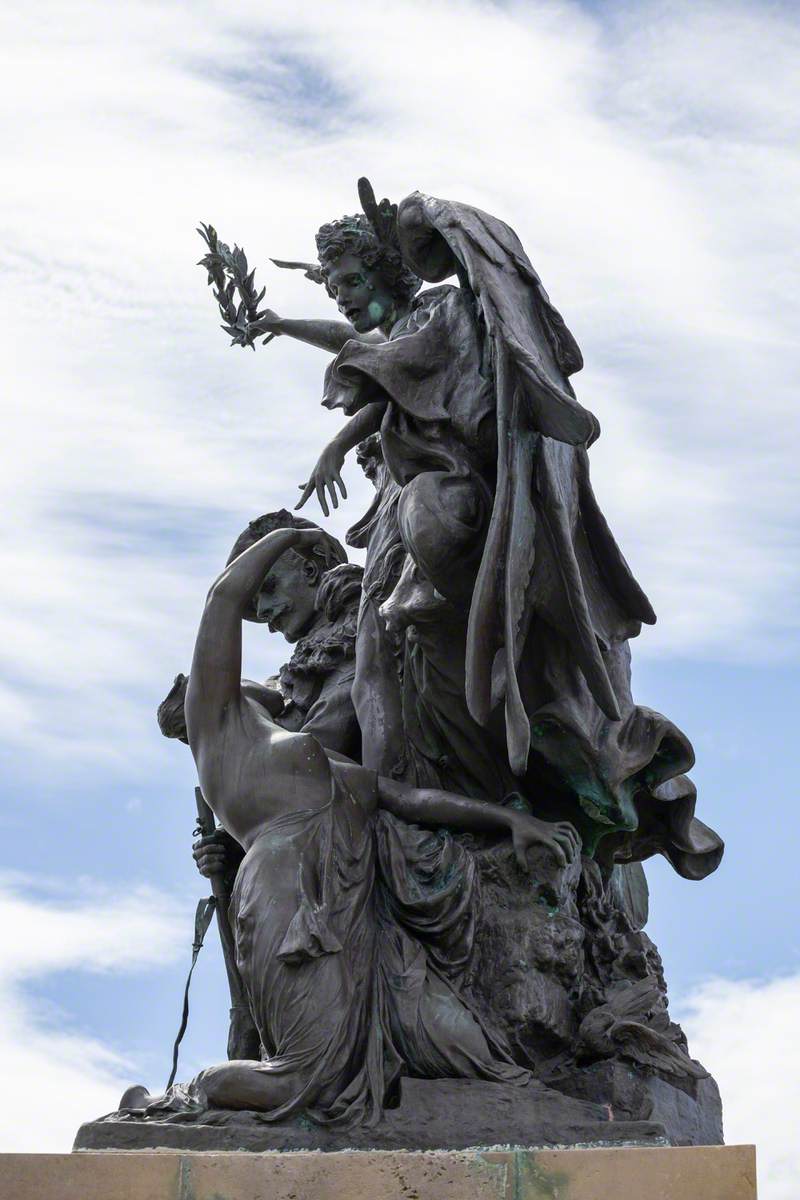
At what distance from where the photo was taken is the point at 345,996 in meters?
7.04

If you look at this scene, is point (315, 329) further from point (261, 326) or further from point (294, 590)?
point (294, 590)

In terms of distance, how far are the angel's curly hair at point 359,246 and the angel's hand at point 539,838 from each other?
90.7 inches

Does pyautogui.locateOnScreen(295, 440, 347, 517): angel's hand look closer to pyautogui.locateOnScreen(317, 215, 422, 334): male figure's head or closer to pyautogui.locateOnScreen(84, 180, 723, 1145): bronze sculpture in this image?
pyautogui.locateOnScreen(84, 180, 723, 1145): bronze sculpture

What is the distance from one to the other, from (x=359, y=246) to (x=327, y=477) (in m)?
1.13

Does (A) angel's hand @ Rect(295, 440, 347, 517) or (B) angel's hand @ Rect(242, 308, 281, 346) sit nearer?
(A) angel's hand @ Rect(295, 440, 347, 517)

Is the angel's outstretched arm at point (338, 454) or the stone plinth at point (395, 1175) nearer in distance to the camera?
the stone plinth at point (395, 1175)

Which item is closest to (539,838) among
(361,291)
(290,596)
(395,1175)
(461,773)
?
(461,773)

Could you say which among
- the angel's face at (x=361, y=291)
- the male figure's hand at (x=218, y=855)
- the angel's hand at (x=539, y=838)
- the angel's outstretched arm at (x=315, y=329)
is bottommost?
the angel's hand at (x=539, y=838)

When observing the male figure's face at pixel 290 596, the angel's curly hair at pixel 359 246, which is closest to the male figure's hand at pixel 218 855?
the male figure's face at pixel 290 596

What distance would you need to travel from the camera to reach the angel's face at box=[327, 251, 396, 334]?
28.1 feet

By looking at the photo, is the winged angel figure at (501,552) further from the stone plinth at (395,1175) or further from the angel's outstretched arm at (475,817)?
the stone plinth at (395,1175)

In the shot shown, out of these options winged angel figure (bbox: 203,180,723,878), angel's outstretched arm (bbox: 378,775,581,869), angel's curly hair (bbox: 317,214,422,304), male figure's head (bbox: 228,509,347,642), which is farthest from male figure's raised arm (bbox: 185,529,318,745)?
angel's curly hair (bbox: 317,214,422,304)

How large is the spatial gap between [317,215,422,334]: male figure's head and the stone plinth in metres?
3.54

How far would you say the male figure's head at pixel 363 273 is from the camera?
853 cm
